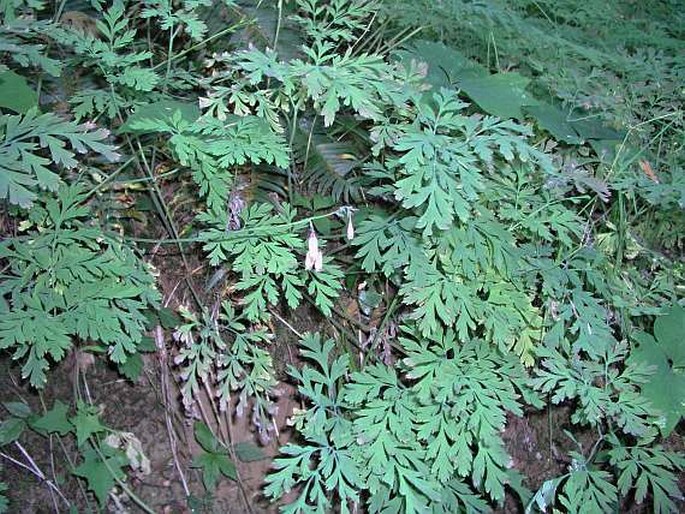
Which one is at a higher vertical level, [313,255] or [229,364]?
[313,255]

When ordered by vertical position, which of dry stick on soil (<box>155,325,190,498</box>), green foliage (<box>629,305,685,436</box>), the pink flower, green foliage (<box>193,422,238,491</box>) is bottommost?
green foliage (<box>193,422,238,491</box>)

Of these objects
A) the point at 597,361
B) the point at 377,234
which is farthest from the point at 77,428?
the point at 597,361

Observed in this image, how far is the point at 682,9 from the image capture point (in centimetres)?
324

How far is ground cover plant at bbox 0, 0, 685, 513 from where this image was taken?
175 centimetres

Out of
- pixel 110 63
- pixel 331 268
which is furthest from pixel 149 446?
pixel 110 63

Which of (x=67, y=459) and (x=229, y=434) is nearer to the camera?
(x=67, y=459)

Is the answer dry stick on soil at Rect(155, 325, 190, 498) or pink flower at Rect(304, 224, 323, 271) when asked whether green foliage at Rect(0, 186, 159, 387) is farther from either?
pink flower at Rect(304, 224, 323, 271)

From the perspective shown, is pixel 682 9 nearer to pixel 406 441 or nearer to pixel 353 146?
pixel 353 146

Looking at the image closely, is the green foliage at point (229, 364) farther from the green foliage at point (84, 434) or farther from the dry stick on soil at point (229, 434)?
the green foliage at point (84, 434)

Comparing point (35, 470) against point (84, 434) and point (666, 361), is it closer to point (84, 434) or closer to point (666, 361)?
point (84, 434)

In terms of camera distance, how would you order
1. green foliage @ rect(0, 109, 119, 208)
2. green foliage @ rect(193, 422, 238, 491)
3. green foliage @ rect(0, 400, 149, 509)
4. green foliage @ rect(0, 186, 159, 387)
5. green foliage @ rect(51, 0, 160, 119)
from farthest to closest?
Answer: green foliage @ rect(193, 422, 238, 491), green foliage @ rect(0, 400, 149, 509), green foliage @ rect(51, 0, 160, 119), green foliage @ rect(0, 186, 159, 387), green foliage @ rect(0, 109, 119, 208)

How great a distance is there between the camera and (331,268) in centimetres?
194

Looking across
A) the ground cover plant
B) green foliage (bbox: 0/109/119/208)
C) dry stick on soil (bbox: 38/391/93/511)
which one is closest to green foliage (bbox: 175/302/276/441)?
the ground cover plant

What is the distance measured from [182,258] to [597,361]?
4.48ft
